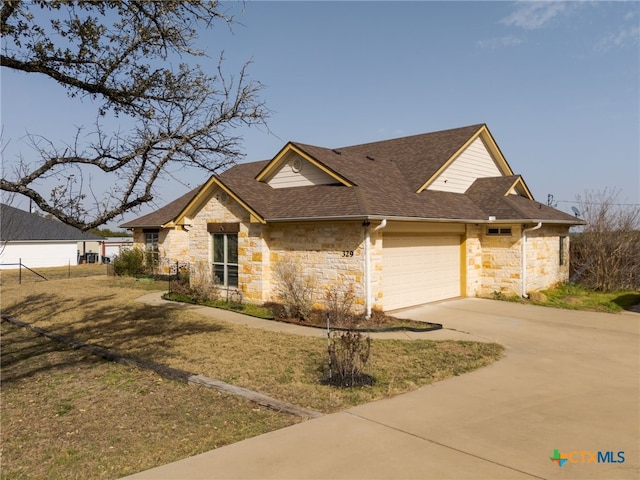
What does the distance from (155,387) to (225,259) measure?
8644 mm

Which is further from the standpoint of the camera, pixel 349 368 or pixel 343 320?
pixel 343 320

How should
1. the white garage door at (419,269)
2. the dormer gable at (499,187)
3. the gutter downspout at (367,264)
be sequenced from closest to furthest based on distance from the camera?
the gutter downspout at (367,264) < the white garage door at (419,269) < the dormer gable at (499,187)

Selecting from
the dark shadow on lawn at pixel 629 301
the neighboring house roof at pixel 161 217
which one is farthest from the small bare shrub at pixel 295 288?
the neighboring house roof at pixel 161 217

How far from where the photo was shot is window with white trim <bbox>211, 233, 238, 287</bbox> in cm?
1562

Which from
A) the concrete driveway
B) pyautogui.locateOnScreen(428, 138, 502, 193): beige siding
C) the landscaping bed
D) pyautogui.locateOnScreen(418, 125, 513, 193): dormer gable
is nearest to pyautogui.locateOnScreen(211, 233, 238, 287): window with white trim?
the landscaping bed

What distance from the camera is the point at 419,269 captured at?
14.9 meters

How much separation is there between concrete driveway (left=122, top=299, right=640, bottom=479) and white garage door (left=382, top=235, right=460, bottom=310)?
17.9ft

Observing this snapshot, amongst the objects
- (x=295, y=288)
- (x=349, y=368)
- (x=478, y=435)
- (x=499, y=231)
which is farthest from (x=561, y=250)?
(x=478, y=435)

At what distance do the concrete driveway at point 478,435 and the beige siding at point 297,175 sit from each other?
28.3 feet

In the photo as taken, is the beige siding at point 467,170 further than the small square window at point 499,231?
Yes

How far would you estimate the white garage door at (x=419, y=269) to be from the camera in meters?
13.8

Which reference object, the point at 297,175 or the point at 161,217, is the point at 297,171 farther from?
the point at 161,217

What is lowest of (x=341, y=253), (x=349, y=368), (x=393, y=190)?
(x=349, y=368)

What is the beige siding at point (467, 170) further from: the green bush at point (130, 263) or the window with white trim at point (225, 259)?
the green bush at point (130, 263)
